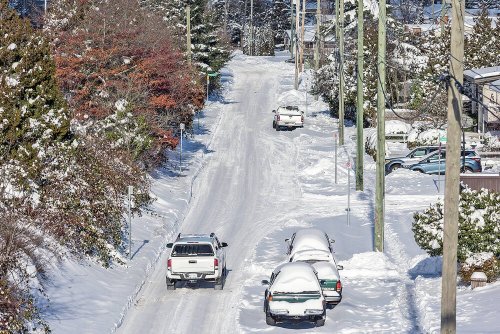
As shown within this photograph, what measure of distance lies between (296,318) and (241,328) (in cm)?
143

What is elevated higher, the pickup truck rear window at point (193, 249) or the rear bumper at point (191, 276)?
the pickup truck rear window at point (193, 249)

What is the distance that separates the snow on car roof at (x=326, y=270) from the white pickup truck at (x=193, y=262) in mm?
3164

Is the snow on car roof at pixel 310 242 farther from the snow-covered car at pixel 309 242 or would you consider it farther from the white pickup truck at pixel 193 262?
the white pickup truck at pixel 193 262

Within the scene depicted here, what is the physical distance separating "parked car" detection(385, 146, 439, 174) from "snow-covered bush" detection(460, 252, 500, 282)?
23.8 m

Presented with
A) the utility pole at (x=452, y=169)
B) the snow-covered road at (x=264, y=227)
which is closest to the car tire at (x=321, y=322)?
the snow-covered road at (x=264, y=227)

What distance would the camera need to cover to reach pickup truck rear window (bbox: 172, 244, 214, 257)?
26.6 m

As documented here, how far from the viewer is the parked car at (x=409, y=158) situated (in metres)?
48.2

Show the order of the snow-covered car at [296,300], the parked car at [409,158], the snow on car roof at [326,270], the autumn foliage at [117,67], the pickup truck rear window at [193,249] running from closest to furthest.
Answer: the snow-covered car at [296,300] < the snow on car roof at [326,270] < the pickup truck rear window at [193,249] < the autumn foliage at [117,67] < the parked car at [409,158]

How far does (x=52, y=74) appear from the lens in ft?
98.8

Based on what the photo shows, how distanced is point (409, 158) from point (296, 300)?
2732cm

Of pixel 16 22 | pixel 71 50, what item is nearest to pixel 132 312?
pixel 16 22

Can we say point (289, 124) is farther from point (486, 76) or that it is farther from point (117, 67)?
point (117, 67)

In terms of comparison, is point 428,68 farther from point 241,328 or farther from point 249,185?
point 241,328

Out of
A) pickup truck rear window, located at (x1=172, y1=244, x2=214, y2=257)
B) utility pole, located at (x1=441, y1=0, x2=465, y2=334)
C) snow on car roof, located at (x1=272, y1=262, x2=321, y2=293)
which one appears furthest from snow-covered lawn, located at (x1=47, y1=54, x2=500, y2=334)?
utility pole, located at (x1=441, y1=0, x2=465, y2=334)
